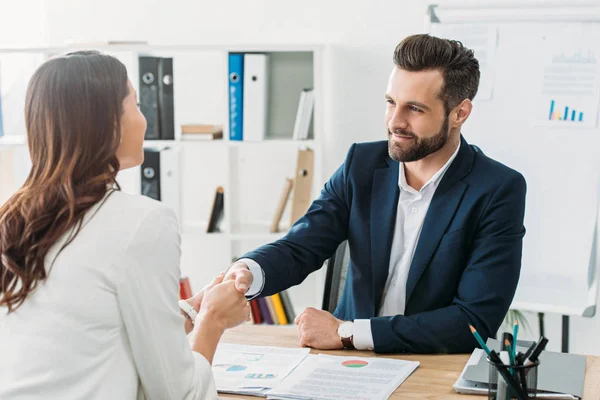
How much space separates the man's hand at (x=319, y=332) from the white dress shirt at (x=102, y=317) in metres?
0.58

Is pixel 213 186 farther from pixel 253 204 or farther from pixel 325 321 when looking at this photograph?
pixel 325 321

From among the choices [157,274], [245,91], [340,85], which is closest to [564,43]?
[340,85]

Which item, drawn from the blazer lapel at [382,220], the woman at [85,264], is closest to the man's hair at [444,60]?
the blazer lapel at [382,220]

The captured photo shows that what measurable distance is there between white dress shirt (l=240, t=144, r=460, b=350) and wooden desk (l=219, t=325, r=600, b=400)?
1.04ft

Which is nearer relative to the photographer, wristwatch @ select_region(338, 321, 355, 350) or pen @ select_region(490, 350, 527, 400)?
pen @ select_region(490, 350, 527, 400)

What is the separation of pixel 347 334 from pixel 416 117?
2.23ft

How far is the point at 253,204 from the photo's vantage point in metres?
3.82

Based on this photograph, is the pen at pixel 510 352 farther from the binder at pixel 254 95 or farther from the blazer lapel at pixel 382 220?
the binder at pixel 254 95

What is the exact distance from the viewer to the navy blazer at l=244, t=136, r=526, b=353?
1.79 m

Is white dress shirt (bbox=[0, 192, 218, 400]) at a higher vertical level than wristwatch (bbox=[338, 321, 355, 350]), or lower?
higher

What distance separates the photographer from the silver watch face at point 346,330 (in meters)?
1.75

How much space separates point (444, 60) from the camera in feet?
6.87

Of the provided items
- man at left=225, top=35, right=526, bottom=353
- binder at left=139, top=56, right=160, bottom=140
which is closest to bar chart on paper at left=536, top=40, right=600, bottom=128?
man at left=225, top=35, right=526, bottom=353

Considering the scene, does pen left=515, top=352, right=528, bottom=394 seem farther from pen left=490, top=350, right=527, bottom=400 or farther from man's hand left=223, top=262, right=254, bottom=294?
man's hand left=223, top=262, right=254, bottom=294
